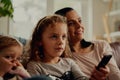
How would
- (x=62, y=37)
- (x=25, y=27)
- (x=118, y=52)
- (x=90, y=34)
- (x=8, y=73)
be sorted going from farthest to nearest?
(x=90, y=34) → (x=25, y=27) → (x=118, y=52) → (x=62, y=37) → (x=8, y=73)

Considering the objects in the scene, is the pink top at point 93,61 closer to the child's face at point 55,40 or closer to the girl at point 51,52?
the girl at point 51,52

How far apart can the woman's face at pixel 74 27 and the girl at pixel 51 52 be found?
0.50ft

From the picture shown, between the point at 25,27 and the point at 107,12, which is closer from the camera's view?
the point at 25,27

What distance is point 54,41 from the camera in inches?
56.6

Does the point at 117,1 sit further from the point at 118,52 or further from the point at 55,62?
the point at 55,62

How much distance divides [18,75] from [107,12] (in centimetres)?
299

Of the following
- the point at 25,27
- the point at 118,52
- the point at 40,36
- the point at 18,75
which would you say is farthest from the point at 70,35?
the point at 25,27

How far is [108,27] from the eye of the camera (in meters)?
4.01

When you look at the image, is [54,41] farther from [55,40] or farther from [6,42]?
[6,42]

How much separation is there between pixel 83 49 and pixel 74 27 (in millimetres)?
186

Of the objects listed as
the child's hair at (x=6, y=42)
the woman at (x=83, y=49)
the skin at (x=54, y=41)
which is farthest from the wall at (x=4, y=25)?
the child's hair at (x=6, y=42)

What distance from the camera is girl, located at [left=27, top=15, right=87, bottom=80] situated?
1.42 m

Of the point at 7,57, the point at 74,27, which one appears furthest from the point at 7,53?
the point at 74,27

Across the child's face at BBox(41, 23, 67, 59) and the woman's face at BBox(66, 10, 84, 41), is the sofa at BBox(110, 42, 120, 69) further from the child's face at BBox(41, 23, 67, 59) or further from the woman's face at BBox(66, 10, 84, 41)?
the child's face at BBox(41, 23, 67, 59)
